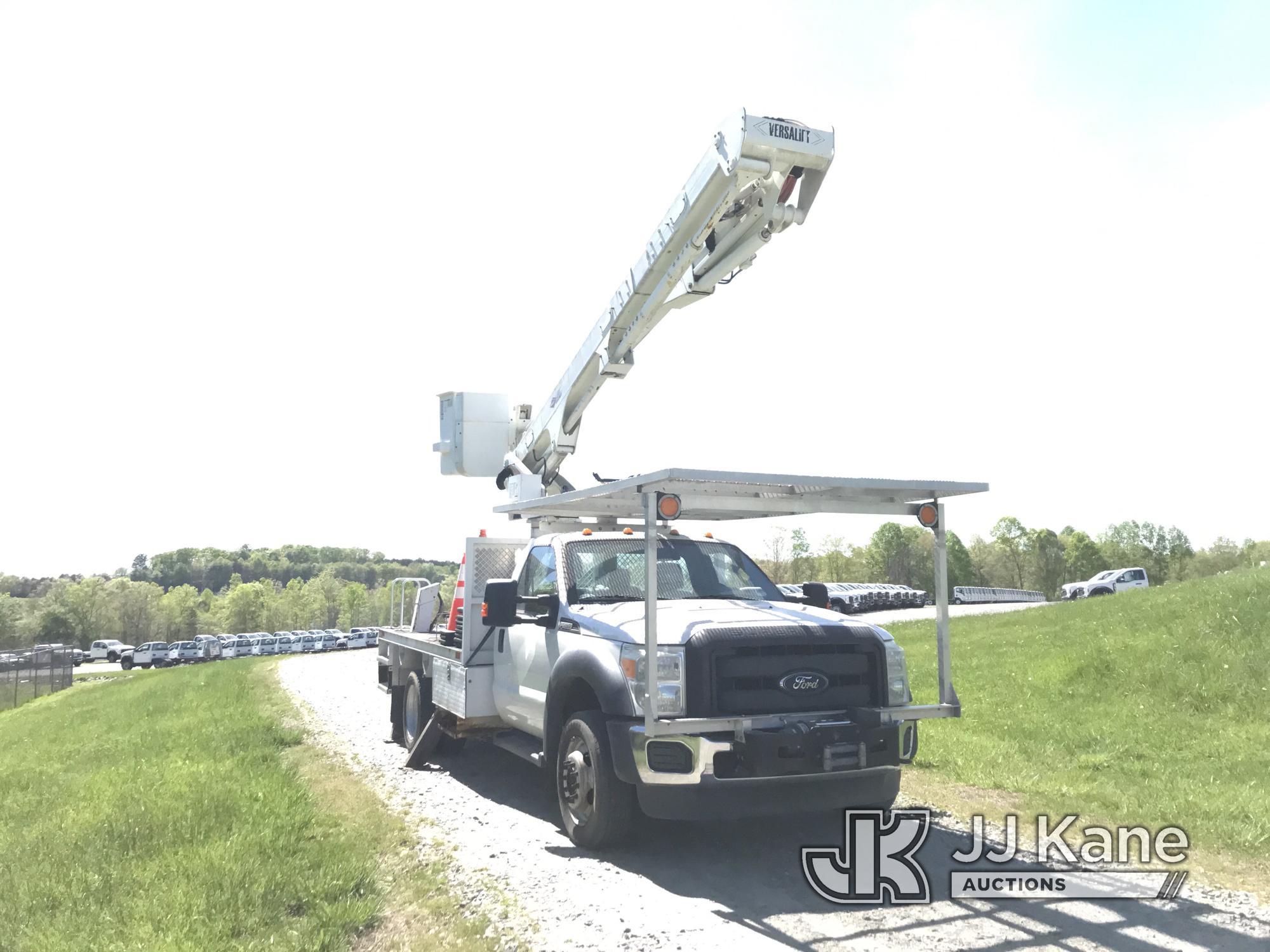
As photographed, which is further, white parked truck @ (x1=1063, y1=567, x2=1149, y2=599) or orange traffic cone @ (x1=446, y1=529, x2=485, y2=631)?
white parked truck @ (x1=1063, y1=567, x2=1149, y2=599)

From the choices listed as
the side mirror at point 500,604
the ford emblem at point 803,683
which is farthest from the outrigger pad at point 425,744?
the ford emblem at point 803,683

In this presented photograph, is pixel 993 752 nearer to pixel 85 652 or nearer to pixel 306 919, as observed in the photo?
pixel 306 919

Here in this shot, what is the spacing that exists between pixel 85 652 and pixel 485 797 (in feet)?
360

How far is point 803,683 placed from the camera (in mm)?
6039

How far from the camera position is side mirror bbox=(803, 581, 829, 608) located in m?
8.00

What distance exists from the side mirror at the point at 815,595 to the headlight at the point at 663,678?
7.79ft

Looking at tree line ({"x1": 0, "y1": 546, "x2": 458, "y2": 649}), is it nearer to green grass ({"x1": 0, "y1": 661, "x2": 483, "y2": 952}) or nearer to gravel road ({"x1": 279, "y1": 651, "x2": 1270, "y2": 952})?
green grass ({"x1": 0, "y1": 661, "x2": 483, "y2": 952})

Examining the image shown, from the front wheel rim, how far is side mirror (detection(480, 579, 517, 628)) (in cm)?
122

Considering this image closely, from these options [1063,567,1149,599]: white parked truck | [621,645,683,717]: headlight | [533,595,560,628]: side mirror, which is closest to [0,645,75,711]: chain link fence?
[533,595,560,628]: side mirror

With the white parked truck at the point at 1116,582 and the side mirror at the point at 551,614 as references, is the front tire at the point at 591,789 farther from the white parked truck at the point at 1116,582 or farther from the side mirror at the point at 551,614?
the white parked truck at the point at 1116,582

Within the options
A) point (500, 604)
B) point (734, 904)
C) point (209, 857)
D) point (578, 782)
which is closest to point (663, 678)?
point (578, 782)

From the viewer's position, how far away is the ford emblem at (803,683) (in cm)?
600

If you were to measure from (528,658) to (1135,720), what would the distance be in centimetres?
737

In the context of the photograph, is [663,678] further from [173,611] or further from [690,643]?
[173,611]
